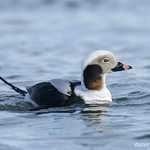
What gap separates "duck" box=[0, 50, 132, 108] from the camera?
12.2m

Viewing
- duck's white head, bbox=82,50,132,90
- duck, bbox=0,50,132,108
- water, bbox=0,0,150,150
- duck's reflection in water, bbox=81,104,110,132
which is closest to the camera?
water, bbox=0,0,150,150

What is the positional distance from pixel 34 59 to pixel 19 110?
5314mm

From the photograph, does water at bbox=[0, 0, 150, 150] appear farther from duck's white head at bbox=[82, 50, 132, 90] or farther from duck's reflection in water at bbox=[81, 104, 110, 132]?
duck's white head at bbox=[82, 50, 132, 90]

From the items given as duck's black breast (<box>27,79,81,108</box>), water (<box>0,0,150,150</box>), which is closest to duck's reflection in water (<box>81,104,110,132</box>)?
water (<box>0,0,150,150</box>)

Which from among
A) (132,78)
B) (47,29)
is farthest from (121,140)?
(47,29)

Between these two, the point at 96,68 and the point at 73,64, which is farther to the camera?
the point at 73,64

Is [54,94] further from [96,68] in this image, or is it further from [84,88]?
[96,68]

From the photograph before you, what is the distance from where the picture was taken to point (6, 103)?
12703mm

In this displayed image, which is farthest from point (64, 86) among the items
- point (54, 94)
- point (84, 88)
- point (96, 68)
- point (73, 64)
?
point (73, 64)

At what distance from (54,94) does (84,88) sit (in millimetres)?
514

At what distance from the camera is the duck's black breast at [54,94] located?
1212 cm

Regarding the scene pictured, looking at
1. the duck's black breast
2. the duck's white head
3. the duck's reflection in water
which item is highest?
the duck's white head

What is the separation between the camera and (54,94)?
12.2 metres

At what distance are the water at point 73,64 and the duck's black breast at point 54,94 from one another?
0.49ft
